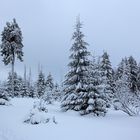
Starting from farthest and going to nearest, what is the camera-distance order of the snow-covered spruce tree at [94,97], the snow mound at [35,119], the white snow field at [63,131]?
the snow-covered spruce tree at [94,97] < the snow mound at [35,119] < the white snow field at [63,131]

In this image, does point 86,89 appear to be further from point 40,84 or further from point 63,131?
point 40,84

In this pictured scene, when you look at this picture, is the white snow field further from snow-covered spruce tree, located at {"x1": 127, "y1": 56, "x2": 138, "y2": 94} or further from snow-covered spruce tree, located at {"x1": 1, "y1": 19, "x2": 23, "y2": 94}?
snow-covered spruce tree, located at {"x1": 127, "y1": 56, "x2": 138, "y2": 94}

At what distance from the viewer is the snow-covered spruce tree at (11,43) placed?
130 ft

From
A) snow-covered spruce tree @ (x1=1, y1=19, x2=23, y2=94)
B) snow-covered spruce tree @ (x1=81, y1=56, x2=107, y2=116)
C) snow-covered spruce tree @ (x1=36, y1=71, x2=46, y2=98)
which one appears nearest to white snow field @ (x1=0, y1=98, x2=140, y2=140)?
snow-covered spruce tree @ (x1=81, y1=56, x2=107, y2=116)

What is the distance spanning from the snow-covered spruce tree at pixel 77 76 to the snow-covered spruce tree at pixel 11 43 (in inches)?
574

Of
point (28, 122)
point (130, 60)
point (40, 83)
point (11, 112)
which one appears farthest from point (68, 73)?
point (40, 83)

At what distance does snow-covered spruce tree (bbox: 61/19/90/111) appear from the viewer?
2564cm

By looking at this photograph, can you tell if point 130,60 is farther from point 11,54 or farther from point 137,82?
point 11,54

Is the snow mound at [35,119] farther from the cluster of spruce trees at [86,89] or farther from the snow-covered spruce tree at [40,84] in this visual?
the snow-covered spruce tree at [40,84]

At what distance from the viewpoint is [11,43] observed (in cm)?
3956

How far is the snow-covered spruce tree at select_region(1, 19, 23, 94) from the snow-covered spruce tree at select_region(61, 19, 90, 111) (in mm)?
14585

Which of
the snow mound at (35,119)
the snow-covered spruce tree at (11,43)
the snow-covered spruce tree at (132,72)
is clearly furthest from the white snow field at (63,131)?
the snow-covered spruce tree at (132,72)

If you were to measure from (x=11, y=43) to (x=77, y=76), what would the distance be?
53.0ft

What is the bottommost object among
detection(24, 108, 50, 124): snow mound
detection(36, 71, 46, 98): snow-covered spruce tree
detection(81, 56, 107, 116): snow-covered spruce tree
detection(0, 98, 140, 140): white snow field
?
detection(0, 98, 140, 140): white snow field
